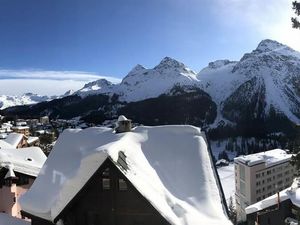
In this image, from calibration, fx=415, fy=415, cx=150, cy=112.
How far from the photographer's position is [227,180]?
14050 cm

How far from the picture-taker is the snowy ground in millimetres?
124000

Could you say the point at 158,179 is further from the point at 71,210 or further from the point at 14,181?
the point at 14,181

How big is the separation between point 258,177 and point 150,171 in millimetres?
102525

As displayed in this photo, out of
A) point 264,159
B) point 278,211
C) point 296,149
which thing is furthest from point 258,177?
point 296,149

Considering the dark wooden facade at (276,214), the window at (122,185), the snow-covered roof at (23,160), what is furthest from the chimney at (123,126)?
the dark wooden facade at (276,214)

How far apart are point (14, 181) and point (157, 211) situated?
17953 mm

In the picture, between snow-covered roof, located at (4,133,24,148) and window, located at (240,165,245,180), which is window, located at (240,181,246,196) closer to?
window, located at (240,165,245,180)

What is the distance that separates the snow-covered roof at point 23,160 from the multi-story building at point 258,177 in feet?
250

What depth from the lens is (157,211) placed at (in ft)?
57.5

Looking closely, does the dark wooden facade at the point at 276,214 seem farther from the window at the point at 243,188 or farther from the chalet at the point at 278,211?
the window at the point at 243,188

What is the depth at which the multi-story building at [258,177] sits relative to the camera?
114 metres

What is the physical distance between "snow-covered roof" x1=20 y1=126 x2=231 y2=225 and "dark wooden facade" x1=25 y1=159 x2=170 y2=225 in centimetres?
33

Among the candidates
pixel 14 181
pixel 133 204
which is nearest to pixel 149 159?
pixel 133 204

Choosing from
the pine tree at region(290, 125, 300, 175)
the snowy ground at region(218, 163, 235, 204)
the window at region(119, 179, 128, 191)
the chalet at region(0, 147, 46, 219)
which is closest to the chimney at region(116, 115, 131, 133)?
the window at region(119, 179, 128, 191)
